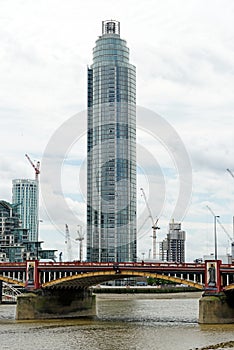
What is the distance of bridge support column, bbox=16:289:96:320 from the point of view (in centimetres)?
11075

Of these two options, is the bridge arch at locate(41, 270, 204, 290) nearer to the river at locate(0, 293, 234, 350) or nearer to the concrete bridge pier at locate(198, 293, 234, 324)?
the concrete bridge pier at locate(198, 293, 234, 324)

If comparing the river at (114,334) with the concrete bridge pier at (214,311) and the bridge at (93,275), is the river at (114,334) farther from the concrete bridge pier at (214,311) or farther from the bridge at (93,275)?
the bridge at (93,275)

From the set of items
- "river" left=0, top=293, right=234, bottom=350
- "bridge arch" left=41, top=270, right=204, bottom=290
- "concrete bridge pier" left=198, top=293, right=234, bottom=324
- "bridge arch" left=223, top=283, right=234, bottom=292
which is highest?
"bridge arch" left=41, top=270, right=204, bottom=290

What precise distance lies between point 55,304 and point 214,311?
29.9 m

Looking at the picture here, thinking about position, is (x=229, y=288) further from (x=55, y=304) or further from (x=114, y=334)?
(x=55, y=304)

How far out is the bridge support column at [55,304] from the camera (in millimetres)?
110750

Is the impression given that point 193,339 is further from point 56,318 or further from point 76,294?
point 76,294

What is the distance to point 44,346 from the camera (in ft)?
→ 254

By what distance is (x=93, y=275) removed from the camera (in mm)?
111062

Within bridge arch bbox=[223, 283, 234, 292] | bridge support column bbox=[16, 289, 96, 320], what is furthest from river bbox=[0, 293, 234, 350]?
bridge arch bbox=[223, 283, 234, 292]

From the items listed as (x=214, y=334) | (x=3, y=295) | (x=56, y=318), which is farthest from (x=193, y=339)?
(x=3, y=295)

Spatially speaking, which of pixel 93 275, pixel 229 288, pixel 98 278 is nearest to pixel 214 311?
pixel 229 288

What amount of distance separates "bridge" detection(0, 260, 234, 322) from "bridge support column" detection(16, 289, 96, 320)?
6.6 inches

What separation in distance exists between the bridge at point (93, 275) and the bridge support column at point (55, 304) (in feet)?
0.55
